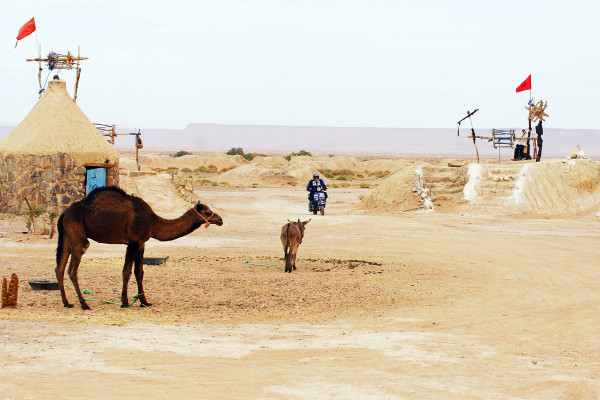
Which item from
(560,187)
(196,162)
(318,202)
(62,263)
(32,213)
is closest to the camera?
(62,263)

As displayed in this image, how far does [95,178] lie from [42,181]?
178 centimetres

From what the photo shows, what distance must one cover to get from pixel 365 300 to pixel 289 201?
3092cm

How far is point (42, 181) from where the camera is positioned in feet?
79.3

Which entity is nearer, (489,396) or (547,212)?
(489,396)

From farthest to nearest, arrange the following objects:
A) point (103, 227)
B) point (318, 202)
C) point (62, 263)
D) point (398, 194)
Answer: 1. point (398, 194)
2. point (318, 202)
3. point (62, 263)
4. point (103, 227)

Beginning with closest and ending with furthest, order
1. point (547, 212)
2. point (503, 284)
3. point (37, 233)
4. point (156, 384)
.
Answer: point (156, 384) < point (503, 284) < point (37, 233) < point (547, 212)

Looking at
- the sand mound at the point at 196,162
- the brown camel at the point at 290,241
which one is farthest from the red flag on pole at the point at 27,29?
the sand mound at the point at 196,162

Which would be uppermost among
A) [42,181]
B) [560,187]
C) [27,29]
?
[27,29]

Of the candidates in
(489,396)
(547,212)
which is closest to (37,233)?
(489,396)

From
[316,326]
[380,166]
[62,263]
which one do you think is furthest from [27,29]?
[380,166]

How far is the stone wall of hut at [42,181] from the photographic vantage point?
24.1 meters

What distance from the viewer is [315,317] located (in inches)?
432

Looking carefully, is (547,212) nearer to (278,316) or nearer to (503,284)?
(503,284)

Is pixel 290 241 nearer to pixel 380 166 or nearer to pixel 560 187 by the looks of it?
pixel 560 187
